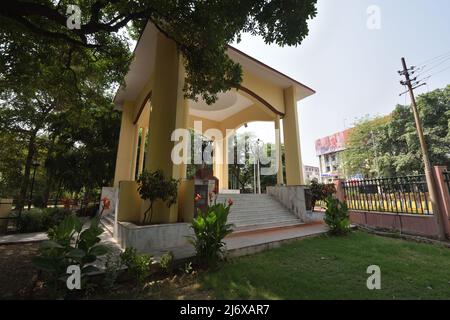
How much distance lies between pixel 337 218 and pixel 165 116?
232 inches

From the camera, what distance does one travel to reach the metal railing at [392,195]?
7285 mm

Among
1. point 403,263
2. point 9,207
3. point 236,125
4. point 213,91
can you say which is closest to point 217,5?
point 213,91

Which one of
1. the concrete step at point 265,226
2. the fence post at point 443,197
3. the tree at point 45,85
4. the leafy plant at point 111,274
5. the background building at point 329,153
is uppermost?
the background building at point 329,153

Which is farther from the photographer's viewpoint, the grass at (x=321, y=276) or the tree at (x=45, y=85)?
the tree at (x=45, y=85)

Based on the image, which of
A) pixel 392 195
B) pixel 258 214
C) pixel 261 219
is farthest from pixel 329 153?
pixel 261 219

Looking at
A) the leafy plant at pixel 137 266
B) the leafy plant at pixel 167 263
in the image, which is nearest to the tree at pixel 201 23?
the leafy plant at pixel 167 263

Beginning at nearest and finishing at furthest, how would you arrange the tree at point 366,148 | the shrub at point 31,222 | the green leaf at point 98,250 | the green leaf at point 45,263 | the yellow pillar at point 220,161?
the green leaf at point 45,263 → the green leaf at point 98,250 → the shrub at point 31,222 → the yellow pillar at point 220,161 → the tree at point 366,148

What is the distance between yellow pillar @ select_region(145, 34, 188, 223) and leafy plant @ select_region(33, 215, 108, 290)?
93.5 inches

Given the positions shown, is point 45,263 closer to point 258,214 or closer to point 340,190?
point 258,214

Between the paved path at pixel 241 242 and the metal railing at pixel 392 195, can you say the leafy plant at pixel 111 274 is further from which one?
the metal railing at pixel 392 195

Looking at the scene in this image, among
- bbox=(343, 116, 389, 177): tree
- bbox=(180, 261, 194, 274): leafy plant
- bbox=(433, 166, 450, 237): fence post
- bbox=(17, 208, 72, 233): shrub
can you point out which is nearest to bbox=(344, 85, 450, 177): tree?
bbox=(343, 116, 389, 177): tree

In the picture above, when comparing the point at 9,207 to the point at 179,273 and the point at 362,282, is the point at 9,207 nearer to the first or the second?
the point at 179,273

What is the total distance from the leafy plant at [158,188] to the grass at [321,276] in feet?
7.00

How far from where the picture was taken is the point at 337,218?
6457 mm
